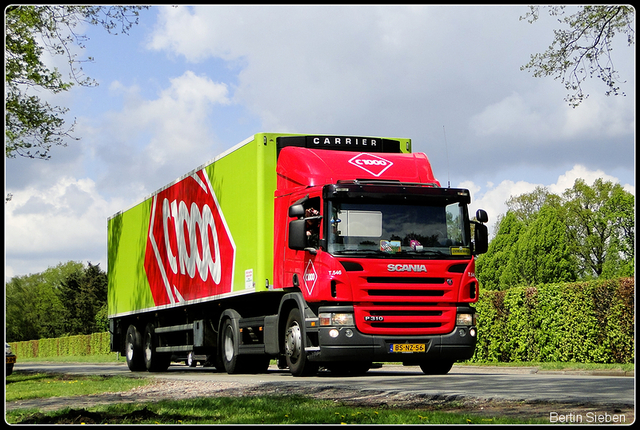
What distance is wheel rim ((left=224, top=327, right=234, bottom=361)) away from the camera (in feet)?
58.5

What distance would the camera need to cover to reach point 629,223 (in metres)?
60.1

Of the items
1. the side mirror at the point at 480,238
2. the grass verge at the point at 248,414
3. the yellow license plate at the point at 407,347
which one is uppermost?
the side mirror at the point at 480,238

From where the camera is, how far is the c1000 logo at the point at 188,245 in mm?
17750

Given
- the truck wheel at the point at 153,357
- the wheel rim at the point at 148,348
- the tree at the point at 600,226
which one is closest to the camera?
the truck wheel at the point at 153,357

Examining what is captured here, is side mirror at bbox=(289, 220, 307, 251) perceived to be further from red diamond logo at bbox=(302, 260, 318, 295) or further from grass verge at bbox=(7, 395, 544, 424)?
grass verge at bbox=(7, 395, 544, 424)

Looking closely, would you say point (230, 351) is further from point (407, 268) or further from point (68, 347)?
point (68, 347)

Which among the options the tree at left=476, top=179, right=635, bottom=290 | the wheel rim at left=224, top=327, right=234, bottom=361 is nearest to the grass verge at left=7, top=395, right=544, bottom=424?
the wheel rim at left=224, top=327, right=234, bottom=361

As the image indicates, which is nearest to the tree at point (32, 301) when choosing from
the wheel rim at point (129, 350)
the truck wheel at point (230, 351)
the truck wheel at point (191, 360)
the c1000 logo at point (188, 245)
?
the wheel rim at point (129, 350)

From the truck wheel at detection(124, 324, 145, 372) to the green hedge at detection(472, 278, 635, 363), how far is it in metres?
9.98

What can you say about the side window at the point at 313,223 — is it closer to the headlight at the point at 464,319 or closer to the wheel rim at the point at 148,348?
the headlight at the point at 464,319

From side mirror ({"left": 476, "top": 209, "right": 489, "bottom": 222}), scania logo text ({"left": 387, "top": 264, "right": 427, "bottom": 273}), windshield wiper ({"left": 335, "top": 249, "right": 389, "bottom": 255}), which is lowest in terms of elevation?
scania logo text ({"left": 387, "top": 264, "right": 427, "bottom": 273})

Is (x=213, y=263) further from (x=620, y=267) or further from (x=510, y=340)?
(x=620, y=267)

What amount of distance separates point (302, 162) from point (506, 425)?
27.5ft

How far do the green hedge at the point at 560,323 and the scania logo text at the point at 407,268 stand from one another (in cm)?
927
